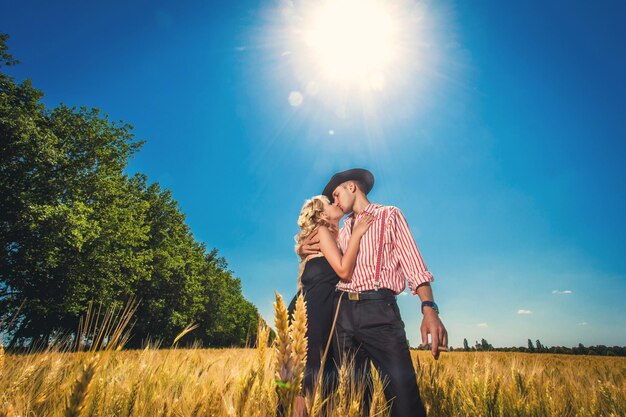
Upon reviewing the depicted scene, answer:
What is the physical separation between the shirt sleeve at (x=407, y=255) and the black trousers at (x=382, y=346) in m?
0.23

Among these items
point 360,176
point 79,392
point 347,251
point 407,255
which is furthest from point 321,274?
point 79,392

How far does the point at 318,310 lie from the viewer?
2.48 m

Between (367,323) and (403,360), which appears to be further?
(367,323)

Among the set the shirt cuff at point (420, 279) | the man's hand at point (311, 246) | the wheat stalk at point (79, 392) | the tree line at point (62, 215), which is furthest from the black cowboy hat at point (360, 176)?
the tree line at point (62, 215)

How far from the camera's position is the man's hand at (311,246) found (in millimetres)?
2938

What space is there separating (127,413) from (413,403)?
1.70 m

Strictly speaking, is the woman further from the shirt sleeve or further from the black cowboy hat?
the black cowboy hat

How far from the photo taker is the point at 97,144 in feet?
60.2

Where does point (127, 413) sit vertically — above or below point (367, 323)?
below

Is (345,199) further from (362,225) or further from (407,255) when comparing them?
(407,255)

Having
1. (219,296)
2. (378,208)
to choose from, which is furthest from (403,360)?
(219,296)

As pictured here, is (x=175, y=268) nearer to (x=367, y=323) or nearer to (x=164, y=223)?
(x=164, y=223)

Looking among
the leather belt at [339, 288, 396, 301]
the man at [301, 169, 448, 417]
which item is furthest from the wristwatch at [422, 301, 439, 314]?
the leather belt at [339, 288, 396, 301]

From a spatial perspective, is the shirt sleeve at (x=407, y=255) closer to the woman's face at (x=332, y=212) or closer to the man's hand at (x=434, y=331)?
the man's hand at (x=434, y=331)
